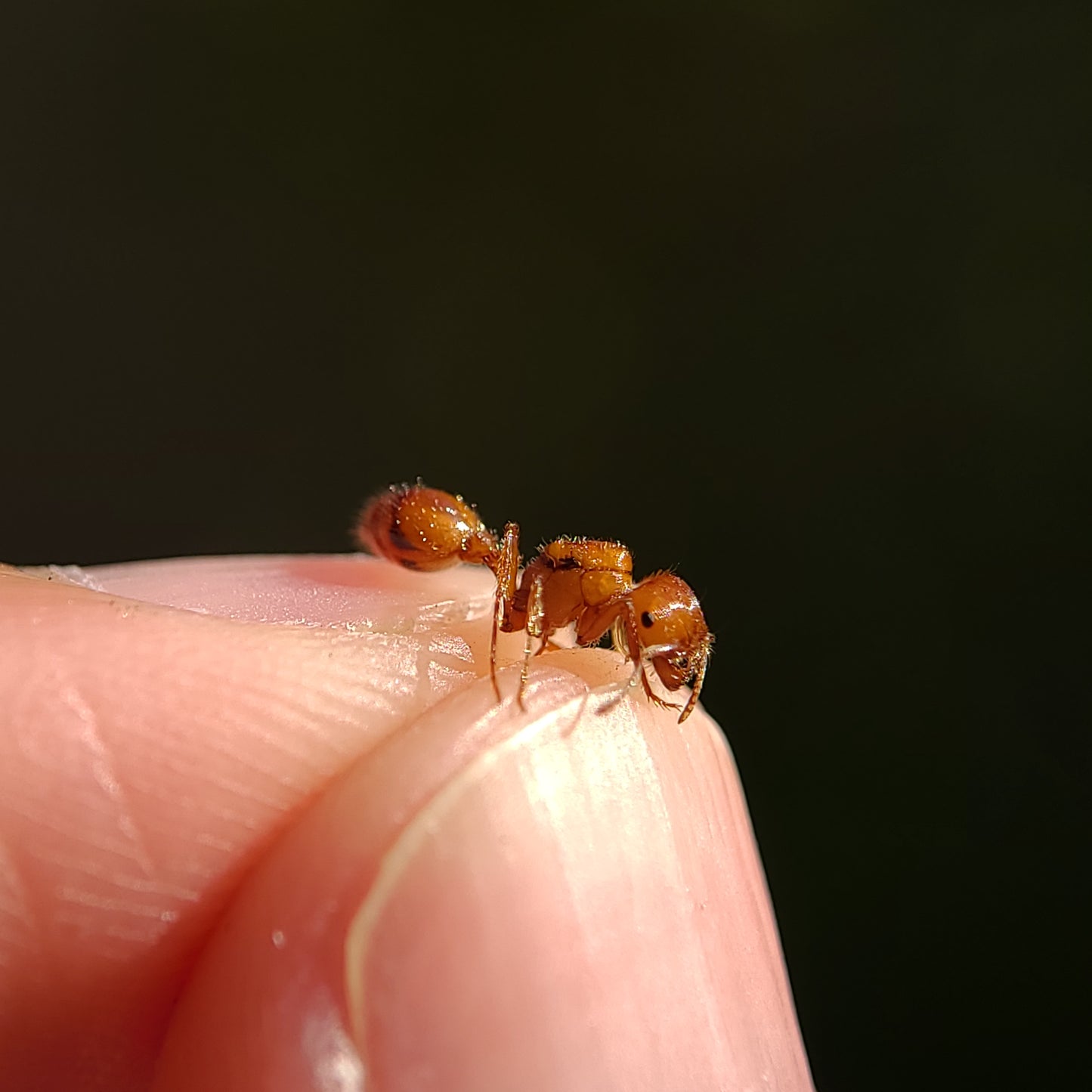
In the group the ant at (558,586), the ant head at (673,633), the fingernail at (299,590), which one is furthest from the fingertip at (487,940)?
the fingernail at (299,590)

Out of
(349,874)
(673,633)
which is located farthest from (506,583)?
(349,874)

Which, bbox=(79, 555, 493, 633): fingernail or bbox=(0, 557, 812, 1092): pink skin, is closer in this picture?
bbox=(0, 557, 812, 1092): pink skin

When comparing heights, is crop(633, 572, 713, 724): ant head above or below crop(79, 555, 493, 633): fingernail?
below

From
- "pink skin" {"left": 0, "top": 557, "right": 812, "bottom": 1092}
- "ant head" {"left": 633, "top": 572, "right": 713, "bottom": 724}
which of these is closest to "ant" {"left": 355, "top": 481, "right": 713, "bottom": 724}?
"ant head" {"left": 633, "top": 572, "right": 713, "bottom": 724}

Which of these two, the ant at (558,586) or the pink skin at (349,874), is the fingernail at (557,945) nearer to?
the pink skin at (349,874)

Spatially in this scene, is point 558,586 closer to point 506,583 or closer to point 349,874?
point 506,583

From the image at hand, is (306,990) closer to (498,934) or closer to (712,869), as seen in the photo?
(498,934)

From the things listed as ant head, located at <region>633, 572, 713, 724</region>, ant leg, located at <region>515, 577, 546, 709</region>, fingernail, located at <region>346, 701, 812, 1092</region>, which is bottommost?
fingernail, located at <region>346, 701, 812, 1092</region>

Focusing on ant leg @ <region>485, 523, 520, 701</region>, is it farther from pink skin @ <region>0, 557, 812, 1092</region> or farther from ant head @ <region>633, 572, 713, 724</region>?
ant head @ <region>633, 572, 713, 724</region>
